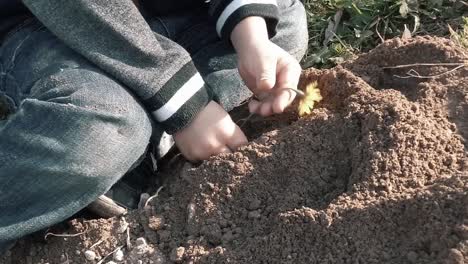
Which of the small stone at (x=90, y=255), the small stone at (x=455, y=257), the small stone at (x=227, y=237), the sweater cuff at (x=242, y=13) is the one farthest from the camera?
the sweater cuff at (x=242, y=13)

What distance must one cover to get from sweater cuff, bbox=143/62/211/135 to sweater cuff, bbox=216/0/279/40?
224 millimetres

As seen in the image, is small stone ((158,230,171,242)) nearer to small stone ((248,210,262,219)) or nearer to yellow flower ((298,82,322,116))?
small stone ((248,210,262,219))

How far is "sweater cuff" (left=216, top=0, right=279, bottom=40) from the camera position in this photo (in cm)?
192

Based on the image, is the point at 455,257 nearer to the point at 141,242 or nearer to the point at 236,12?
the point at 141,242

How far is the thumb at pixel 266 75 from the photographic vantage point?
175 cm

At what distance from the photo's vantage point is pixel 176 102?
179cm

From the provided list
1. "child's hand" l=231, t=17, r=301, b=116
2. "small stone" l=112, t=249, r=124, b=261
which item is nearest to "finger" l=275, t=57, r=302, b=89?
"child's hand" l=231, t=17, r=301, b=116

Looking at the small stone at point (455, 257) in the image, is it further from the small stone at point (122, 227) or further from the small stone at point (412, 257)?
the small stone at point (122, 227)

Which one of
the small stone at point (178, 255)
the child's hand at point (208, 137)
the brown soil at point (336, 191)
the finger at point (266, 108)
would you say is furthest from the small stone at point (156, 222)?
the finger at point (266, 108)

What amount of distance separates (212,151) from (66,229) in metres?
0.43

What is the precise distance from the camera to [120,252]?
165 centimetres

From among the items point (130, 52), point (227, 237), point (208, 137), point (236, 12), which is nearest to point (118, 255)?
point (227, 237)

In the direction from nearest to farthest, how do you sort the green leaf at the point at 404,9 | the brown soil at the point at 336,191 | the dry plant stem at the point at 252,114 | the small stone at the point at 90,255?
the brown soil at the point at 336,191 → the small stone at the point at 90,255 → the dry plant stem at the point at 252,114 → the green leaf at the point at 404,9

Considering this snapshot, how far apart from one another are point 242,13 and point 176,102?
1.13ft
